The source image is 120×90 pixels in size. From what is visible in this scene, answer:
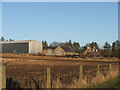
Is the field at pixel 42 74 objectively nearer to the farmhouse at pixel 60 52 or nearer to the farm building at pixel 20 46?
the farm building at pixel 20 46

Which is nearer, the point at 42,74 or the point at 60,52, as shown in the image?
the point at 42,74

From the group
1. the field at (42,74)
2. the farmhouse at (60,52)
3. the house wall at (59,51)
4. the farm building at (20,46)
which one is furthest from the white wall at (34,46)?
the field at (42,74)

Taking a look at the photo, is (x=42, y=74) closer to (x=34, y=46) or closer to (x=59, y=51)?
(x=34, y=46)

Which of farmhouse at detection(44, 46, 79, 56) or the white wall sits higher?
the white wall

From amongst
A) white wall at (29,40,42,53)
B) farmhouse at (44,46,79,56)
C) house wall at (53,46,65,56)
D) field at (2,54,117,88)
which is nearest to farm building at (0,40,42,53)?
white wall at (29,40,42,53)

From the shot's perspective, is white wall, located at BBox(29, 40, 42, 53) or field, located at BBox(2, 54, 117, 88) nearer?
field, located at BBox(2, 54, 117, 88)

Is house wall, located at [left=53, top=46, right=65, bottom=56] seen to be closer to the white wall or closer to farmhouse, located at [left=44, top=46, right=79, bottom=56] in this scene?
farmhouse, located at [left=44, top=46, right=79, bottom=56]

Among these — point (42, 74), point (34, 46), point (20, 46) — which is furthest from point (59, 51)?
point (42, 74)

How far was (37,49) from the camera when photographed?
11462 centimetres

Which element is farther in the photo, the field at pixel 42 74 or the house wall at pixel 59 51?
the house wall at pixel 59 51

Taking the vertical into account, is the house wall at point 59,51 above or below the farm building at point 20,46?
below

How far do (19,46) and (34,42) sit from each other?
21.8 ft

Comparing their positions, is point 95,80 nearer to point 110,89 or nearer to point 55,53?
point 110,89

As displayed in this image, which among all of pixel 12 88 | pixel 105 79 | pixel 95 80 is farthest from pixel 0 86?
pixel 105 79
